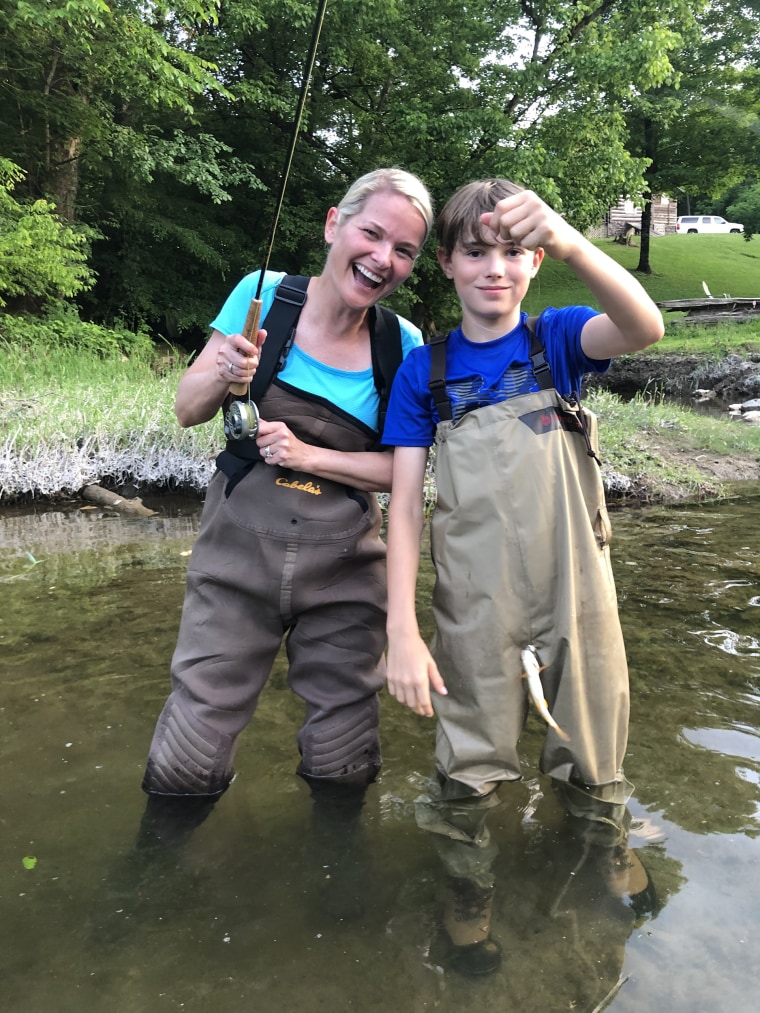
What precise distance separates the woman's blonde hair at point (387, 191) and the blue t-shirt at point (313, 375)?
1.08 feet

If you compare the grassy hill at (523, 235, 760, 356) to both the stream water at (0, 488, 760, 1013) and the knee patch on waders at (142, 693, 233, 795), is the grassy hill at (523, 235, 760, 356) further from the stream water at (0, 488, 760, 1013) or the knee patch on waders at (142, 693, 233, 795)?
the knee patch on waders at (142, 693, 233, 795)

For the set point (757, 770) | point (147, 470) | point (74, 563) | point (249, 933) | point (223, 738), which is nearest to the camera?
point (249, 933)

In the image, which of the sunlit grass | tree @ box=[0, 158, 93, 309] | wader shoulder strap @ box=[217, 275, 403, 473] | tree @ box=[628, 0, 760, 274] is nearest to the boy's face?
wader shoulder strap @ box=[217, 275, 403, 473]

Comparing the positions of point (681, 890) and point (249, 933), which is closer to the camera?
point (249, 933)

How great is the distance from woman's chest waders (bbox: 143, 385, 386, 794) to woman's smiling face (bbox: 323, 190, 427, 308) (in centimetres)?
37

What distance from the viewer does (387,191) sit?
221 centimetres

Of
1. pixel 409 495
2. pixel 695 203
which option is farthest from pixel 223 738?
pixel 695 203

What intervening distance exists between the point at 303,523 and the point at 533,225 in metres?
1.05

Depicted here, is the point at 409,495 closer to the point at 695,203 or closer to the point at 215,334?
the point at 215,334

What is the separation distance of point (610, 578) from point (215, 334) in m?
1.41

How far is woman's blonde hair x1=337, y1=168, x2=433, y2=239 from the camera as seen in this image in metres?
2.22

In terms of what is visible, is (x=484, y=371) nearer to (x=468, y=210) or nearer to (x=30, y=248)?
(x=468, y=210)

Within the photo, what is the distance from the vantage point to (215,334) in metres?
2.35

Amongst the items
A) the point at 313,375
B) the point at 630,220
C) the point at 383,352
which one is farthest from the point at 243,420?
the point at 630,220
